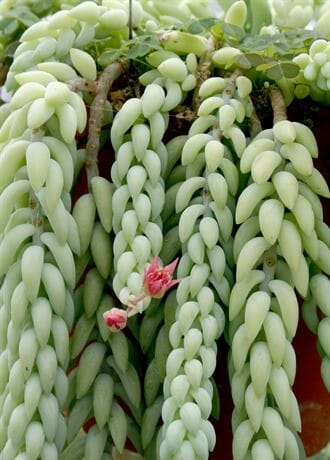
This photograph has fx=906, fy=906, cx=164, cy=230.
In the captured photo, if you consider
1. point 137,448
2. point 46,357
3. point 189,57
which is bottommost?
point 137,448

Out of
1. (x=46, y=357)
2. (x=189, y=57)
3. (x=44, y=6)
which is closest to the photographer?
(x=46, y=357)

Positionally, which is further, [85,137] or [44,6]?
[44,6]

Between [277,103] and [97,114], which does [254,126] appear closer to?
[277,103]

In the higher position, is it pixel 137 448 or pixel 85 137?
pixel 85 137

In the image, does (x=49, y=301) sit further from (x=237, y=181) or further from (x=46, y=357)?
(x=237, y=181)

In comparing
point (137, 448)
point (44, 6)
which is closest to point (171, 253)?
point (137, 448)

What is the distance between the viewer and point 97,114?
770mm

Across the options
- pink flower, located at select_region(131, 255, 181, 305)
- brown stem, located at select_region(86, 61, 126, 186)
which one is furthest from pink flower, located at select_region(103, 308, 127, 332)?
brown stem, located at select_region(86, 61, 126, 186)

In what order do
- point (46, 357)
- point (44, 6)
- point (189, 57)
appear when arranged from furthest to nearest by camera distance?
1. point (44, 6)
2. point (189, 57)
3. point (46, 357)

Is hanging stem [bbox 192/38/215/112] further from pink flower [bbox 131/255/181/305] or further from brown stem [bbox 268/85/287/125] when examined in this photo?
pink flower [bbox 131/255/181/305]

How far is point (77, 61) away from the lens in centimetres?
76

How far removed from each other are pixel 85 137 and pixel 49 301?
200mm

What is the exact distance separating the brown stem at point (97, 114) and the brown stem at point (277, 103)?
0.45 ft

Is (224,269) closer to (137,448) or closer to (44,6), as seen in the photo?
(137,448)
